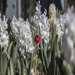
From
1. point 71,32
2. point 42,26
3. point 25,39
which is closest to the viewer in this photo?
point 71,32

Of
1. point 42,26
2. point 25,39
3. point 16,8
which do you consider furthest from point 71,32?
point 16,8

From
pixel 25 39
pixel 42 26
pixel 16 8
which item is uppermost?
pixel 16 8

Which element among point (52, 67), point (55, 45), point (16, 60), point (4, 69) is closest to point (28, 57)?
point (16, 60)

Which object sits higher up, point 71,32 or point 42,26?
point 42,26

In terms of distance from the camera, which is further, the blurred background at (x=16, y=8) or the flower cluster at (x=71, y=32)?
the blurred background at (x=16, y=8)

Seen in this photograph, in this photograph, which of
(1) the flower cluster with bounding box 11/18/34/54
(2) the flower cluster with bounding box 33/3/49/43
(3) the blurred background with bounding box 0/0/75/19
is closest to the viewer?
(1) the flower cluster with bounding box 11/18/34/54

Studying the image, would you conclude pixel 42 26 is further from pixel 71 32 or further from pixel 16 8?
pixel 16 8

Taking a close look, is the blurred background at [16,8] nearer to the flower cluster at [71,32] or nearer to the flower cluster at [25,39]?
the flower cluster at [25,39]

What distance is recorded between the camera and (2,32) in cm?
186

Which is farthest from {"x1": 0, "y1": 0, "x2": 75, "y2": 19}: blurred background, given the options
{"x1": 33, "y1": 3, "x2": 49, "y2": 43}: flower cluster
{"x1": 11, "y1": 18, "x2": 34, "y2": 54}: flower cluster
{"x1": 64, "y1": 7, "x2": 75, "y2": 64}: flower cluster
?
{"x1": 64, "y1": 7, "x2": 75, "y2": 64}: flower cluster

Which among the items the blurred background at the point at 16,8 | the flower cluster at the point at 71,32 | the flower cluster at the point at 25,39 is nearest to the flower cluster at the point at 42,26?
the flower cluster at the point at 25,39

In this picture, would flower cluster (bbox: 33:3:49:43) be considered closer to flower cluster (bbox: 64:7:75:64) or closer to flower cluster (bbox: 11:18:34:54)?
flower cluster (bbox: 11:18:34:54)

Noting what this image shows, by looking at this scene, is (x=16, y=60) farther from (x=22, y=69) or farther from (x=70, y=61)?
(x=70, y=61)

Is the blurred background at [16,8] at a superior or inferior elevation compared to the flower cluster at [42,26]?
superior
